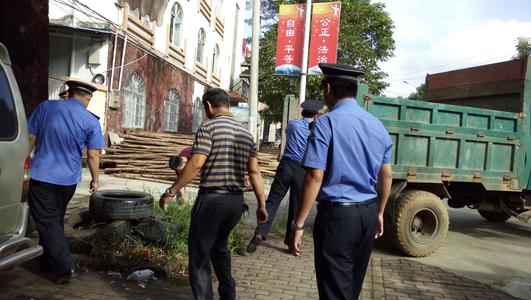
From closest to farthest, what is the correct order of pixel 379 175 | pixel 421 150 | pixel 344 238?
1. pixel 344 238
2. pixel 379 175
3. pixel 421 150

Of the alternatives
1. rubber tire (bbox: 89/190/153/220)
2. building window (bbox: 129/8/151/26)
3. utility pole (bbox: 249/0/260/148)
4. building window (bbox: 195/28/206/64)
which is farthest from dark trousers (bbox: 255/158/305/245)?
building window (bbox: 195/28/206/64)

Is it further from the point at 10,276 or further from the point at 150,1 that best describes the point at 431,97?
the point at 150,1

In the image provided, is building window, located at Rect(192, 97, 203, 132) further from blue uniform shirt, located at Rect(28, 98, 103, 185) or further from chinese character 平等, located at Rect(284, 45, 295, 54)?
blue uniform shirt, located at Rect(28, 98, 103, 185)

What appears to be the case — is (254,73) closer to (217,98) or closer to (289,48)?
(289,48)

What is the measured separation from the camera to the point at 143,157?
11336 millimetres

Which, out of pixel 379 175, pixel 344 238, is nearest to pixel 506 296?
pixel 379 175

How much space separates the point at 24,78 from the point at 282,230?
3872 mm

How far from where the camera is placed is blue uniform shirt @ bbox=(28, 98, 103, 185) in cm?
400

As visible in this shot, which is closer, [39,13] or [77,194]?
[39,13]

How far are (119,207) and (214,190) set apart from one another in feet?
7.02

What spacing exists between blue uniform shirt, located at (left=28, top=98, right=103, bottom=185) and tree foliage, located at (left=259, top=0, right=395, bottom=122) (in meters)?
18.0

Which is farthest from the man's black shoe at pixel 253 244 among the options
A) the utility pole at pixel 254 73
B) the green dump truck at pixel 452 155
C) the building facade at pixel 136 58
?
the building facade at pixel 136 58

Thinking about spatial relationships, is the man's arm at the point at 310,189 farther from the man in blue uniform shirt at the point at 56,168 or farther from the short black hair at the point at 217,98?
the man in blue uniform shirt at the point at 56,168

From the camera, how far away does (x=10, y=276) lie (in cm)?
411
